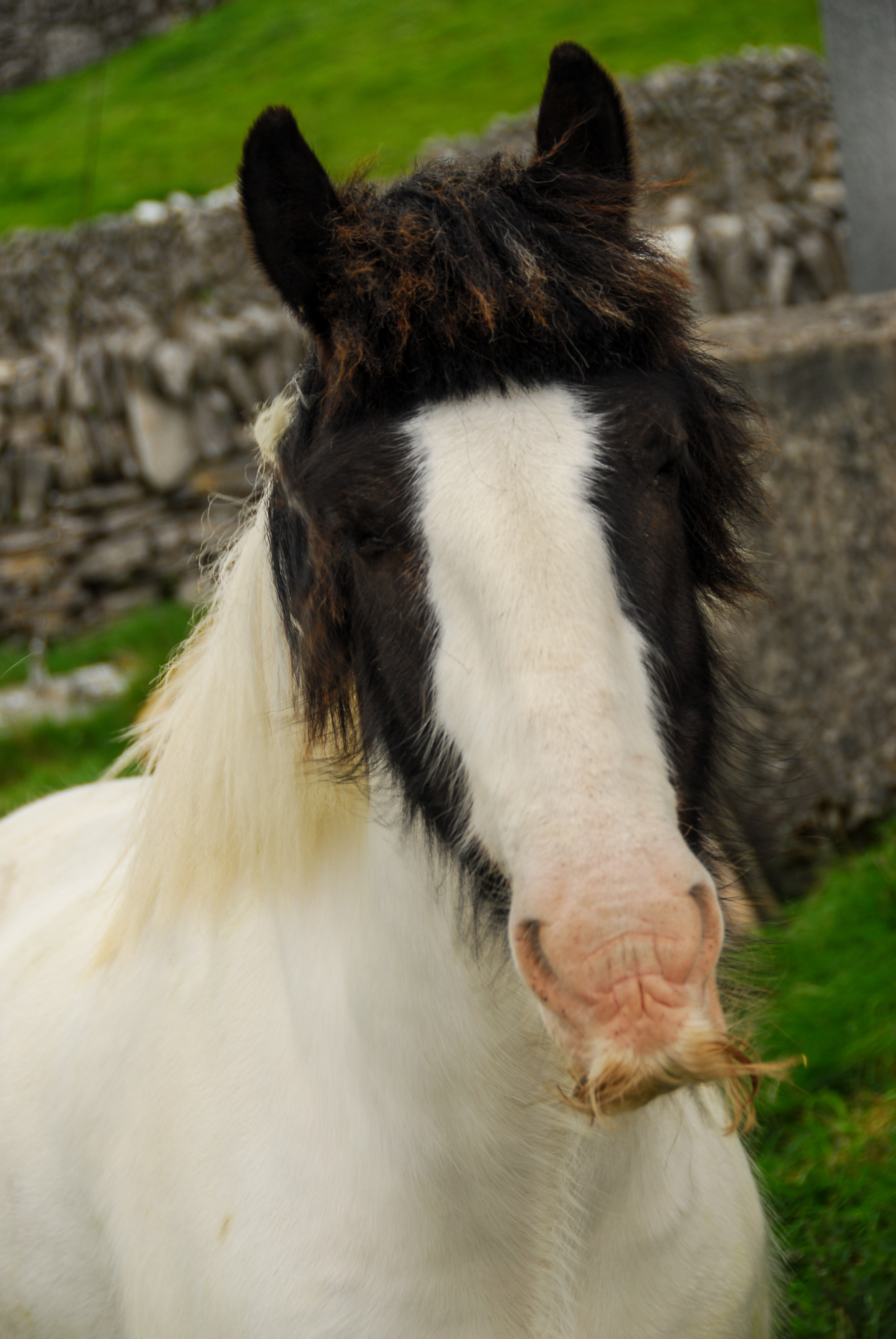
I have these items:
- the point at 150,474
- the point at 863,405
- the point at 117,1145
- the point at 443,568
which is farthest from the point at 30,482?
the point at 443,568

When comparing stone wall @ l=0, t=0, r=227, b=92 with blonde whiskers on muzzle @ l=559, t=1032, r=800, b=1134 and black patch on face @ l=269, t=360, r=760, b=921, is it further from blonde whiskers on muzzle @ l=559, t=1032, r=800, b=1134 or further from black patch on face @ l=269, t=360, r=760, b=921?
blonde whiskers on muzzle @ l=559, t=1032, r=800, b=1134

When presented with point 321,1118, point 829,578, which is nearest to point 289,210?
point 321,1118

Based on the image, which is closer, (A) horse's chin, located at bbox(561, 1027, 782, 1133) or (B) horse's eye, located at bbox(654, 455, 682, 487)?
(A) horse's chin, located at bbox(561, 1027, 782, 1133)

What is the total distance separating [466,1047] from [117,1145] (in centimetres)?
74

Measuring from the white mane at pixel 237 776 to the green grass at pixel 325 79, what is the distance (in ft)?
38.9

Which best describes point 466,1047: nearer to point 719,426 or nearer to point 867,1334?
point 719,426

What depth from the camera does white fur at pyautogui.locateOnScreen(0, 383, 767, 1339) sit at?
1.44 metres

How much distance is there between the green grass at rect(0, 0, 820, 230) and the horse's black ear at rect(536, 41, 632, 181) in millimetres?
11712

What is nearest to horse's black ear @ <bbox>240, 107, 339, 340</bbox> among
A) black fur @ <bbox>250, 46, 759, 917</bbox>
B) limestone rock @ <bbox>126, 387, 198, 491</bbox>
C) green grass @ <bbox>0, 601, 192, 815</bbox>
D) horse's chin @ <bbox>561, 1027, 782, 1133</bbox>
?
black fur @ <bbox>250, 46, 759, 917</bbox>

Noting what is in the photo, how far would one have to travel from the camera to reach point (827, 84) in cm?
1120

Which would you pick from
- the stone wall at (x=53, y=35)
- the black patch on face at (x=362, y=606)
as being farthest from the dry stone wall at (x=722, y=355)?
the stone wall at (x=53, y=35)

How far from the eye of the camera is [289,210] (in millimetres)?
1395

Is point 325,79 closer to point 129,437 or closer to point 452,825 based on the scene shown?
point 129,437

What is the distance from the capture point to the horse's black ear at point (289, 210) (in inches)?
53.8
